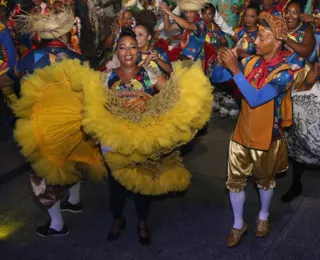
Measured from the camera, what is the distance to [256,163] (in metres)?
3.75

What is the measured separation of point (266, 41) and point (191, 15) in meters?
3.02

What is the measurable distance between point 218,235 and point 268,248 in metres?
0.51

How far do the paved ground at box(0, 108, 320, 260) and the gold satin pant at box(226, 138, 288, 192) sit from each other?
2.01 feet

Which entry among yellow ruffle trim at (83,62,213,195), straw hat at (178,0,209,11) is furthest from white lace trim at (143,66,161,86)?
straw hat at (178,0,209,11)

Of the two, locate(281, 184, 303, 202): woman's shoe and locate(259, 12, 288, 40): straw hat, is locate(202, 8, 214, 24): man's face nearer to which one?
locate(281, 184, 303, 202): woman's shoe

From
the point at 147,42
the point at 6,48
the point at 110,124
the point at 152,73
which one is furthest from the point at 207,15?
the point at 110,124

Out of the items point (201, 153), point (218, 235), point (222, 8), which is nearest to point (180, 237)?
point (218, 235)

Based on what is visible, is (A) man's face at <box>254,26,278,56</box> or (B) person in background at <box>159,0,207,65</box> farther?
(B) person in background at <box>159,0,207,65</box>

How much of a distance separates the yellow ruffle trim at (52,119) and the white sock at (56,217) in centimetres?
41

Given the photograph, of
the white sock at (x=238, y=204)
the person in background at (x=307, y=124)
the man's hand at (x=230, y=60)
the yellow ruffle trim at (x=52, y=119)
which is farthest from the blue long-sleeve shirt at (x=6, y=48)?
the person in background at (x=307, y=124)

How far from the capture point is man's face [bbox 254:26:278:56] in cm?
343

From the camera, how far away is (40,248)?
4.10 meters

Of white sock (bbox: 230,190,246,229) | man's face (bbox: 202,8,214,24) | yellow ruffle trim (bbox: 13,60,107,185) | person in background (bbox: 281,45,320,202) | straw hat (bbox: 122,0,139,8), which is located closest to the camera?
yellow ruffle trim (bbox: 13,60,107,185)

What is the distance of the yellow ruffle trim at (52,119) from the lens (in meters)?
3.51
